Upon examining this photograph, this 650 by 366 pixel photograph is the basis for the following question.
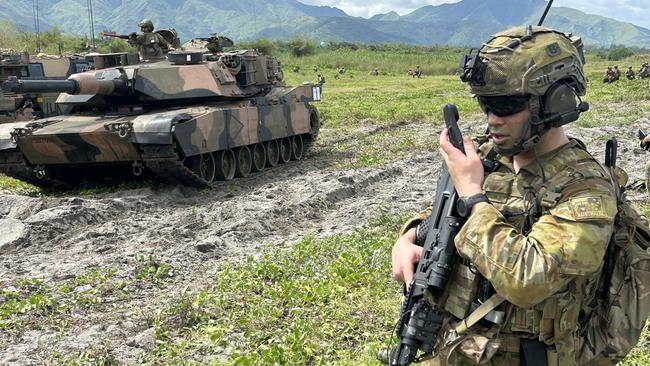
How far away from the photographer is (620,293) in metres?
2.28

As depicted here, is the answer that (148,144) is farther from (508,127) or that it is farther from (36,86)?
(508,127)

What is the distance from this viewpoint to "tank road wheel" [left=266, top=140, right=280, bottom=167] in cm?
1395

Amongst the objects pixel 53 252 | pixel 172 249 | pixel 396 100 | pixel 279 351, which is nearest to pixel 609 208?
pixel 279 351

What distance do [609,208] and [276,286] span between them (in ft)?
13.6

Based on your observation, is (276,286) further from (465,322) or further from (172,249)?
(465,322)

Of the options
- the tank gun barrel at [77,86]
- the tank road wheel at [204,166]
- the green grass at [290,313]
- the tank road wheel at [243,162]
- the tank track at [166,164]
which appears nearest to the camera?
the green grass at [290,313]

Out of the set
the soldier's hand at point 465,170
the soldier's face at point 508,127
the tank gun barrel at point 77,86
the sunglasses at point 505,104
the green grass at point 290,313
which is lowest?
the green grass at point 290,313

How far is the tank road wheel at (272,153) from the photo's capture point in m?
14.0

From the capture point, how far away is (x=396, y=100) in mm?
27578

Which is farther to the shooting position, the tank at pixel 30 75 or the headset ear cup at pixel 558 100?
the tank at pixel 30 75

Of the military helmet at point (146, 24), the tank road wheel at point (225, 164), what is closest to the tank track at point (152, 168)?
the tank road wheel at point (225, 164)

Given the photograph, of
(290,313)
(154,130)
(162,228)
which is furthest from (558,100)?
(154,130)

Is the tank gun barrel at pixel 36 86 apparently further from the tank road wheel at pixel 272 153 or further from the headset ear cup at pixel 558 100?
the headset ear cup at pixel 558 100

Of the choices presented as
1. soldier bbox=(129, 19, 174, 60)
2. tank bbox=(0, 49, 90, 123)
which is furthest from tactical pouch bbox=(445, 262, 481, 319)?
tank bbox=(0, 49, 90, 123)
